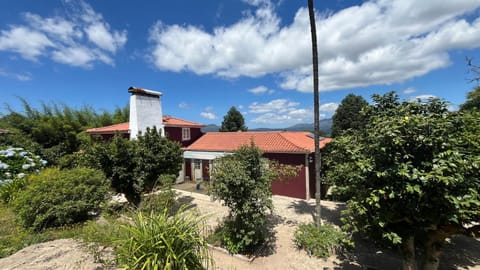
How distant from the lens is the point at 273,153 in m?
14.7

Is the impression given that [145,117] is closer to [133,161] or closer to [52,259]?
[133,161]

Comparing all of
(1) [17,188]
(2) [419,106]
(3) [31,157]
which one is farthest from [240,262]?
(3) [31,157]

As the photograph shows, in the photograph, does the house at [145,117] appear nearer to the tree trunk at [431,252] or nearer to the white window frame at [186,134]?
the white window frame at [186,134]

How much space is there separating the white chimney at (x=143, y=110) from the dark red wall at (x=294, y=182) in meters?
10.1

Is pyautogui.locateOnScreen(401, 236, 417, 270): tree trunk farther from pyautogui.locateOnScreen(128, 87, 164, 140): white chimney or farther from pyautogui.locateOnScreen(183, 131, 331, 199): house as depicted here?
pyautogui.locateOnScreen(128, 87, 164, 140): white chimney

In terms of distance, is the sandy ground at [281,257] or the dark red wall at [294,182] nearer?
the sandy ground at [281,257]

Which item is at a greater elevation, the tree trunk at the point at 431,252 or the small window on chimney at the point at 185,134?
the small window on chimney at the point at 185,134

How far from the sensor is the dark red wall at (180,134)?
19062 millimetres

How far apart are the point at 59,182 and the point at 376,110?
1188 centimetres

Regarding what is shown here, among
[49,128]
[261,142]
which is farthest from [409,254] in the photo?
[49,128]

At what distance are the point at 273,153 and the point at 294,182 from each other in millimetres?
2483

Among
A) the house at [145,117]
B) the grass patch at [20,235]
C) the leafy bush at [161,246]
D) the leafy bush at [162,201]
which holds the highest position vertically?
the house at [145,117]

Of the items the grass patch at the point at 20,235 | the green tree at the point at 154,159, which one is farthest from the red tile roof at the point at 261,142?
the grass patch at the point at 20,235

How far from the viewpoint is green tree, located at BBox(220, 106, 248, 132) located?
38.9 meters
